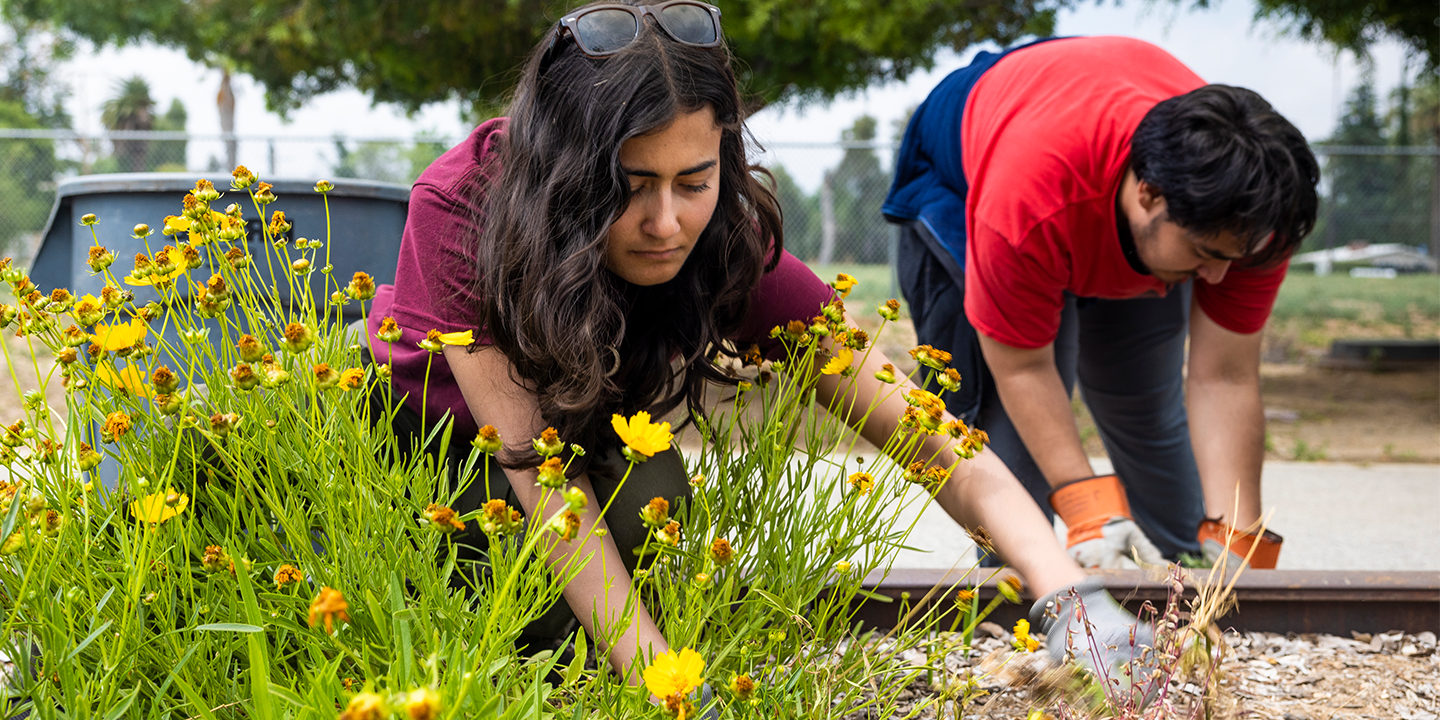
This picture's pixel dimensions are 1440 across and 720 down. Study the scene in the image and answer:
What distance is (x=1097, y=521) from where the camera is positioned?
73.5 inches

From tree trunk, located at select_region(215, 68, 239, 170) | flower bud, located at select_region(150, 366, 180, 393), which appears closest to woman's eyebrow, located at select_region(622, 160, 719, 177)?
flower bud, located at select_region(150, 366, 180, 393)

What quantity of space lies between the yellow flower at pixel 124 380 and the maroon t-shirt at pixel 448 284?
0.28 meters

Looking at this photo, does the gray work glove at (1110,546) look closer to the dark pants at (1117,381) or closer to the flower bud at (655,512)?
the dark pants at (1117,381)

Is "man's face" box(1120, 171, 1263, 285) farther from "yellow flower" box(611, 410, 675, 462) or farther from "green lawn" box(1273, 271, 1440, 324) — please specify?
"green lawn" box(1273, 271, 1440, 324)

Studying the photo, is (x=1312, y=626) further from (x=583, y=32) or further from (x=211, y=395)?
(x=211, y=395)

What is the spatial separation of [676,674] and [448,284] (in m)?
0.71

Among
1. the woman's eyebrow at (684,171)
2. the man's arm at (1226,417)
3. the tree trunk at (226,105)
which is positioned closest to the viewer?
the woman's eyebrow at (684,171)

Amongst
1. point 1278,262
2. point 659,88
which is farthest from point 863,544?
point 1278,262

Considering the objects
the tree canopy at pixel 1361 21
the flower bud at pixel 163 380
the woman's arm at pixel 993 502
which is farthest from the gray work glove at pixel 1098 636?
the tree canopy at pixel 1361 21

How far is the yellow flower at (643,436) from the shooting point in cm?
84

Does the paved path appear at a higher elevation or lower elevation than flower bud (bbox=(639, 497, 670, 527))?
lower

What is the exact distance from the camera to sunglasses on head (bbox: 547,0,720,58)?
1219 millimetres

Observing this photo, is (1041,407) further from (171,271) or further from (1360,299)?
(1360,299)

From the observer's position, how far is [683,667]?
81cm
